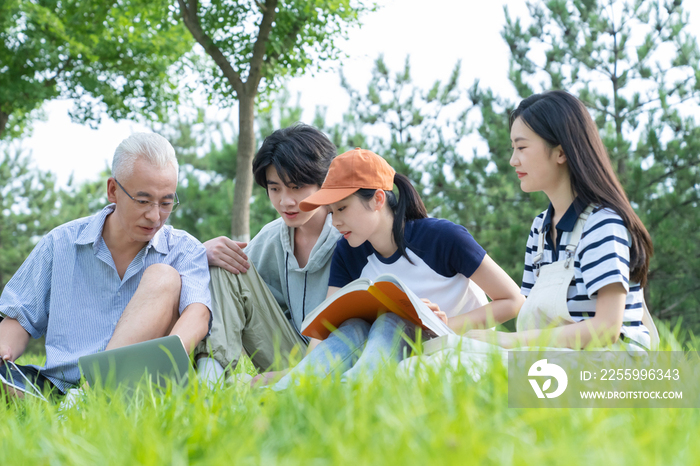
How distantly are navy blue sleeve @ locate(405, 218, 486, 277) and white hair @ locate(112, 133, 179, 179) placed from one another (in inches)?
43.1

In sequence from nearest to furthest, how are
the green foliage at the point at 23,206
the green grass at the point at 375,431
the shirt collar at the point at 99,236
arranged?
1. the green grass at the point at 375,431
2. the shirt collar at the point at 99,236
3. the green foliage at the point at 23,206

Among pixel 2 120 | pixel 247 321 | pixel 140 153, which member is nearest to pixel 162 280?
pixel 247 321

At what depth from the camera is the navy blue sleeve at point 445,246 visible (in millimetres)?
2330

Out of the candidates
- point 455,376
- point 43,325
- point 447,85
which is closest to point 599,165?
point 455,376

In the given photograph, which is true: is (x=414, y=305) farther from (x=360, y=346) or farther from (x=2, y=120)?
(x=2, y=120)

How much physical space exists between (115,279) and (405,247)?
128 centimetres

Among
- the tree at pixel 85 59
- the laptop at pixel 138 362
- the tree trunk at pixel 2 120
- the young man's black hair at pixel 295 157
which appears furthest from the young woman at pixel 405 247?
the tree trunk at pixel 2 120

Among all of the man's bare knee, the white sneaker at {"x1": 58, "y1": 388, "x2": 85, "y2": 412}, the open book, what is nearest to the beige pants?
the man's bare knee

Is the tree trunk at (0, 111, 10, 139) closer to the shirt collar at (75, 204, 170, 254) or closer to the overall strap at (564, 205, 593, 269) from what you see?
the shirt collar at (75, 204, 170, 254)

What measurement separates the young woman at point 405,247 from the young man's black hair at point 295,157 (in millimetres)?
318

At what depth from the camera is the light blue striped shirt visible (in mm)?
2342

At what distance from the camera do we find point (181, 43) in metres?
7.98

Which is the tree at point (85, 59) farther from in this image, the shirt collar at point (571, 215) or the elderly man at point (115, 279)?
the shirt collar at point (571, 215)

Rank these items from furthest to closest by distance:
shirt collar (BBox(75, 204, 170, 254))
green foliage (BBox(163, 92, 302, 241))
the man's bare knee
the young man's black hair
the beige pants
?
green foliage (BBox(163, 92, 302, 241)) → the young man's black hair → shirt collar (BBox(75, 204, 170, 254)) → the beige pants → the man's bare knee
